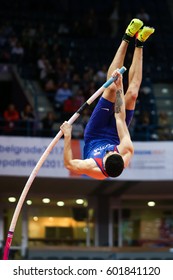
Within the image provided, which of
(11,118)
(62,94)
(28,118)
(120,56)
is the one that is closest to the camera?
(120,56)

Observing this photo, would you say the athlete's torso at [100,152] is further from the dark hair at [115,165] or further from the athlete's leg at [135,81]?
the athlete's leg at [135,81]

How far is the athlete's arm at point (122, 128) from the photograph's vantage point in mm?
12484

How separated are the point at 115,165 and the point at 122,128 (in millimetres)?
656

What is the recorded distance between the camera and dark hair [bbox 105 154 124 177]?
39.8 ft

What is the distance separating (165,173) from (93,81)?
12.7 ft

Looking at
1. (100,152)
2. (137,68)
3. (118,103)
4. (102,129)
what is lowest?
(100,152)

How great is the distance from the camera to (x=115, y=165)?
1214 cm

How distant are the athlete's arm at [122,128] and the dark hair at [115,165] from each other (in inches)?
9.6

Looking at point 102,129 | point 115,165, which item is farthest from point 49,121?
point 115,165

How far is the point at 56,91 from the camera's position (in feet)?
84.0

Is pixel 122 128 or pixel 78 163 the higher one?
pixel 122 128

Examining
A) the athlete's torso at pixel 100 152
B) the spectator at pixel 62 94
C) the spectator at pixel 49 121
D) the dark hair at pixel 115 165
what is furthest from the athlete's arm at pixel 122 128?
the spectator at pixel 62 94

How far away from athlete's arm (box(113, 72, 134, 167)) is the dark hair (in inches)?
9.6

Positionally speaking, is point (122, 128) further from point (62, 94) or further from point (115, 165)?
point (62, 94)
